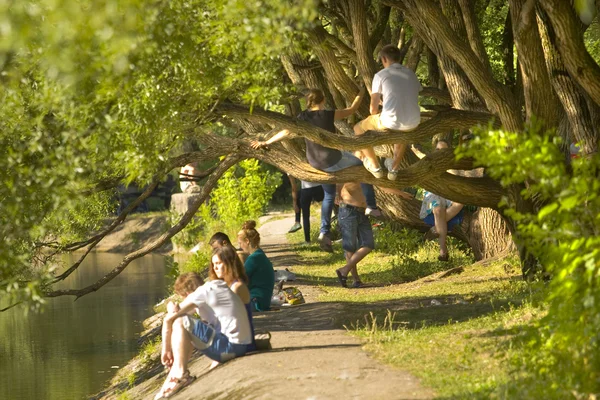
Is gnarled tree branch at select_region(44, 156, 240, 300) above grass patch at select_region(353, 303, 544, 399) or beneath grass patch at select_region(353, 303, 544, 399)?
above

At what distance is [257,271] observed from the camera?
43.9 feet

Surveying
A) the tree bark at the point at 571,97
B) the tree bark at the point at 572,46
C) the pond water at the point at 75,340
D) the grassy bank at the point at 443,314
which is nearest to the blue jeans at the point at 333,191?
the grassy bank at the point at 443,314

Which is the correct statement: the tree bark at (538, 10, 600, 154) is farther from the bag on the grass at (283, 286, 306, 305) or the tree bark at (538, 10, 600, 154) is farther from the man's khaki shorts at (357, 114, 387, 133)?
the bag on the grass at (283, 286, 306, 305)

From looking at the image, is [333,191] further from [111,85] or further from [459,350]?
[111,85]

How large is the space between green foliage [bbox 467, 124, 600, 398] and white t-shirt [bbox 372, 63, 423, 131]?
4731 mm

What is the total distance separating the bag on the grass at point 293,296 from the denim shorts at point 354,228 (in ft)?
5.62

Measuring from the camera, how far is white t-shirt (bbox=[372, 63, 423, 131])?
12.5m

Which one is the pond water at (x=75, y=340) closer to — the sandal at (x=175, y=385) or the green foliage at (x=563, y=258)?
the sandal at (x=175, y=385)

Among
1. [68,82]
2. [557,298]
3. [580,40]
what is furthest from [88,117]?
[580,40]

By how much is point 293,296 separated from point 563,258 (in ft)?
24.9

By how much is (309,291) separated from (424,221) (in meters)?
3.04

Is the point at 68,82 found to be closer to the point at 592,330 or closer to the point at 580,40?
the point at 592,330

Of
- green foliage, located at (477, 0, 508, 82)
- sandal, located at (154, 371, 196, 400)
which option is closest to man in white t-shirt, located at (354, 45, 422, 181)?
sandal, located at (154, 371, 196, 400)

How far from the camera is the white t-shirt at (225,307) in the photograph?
34.5 ft
